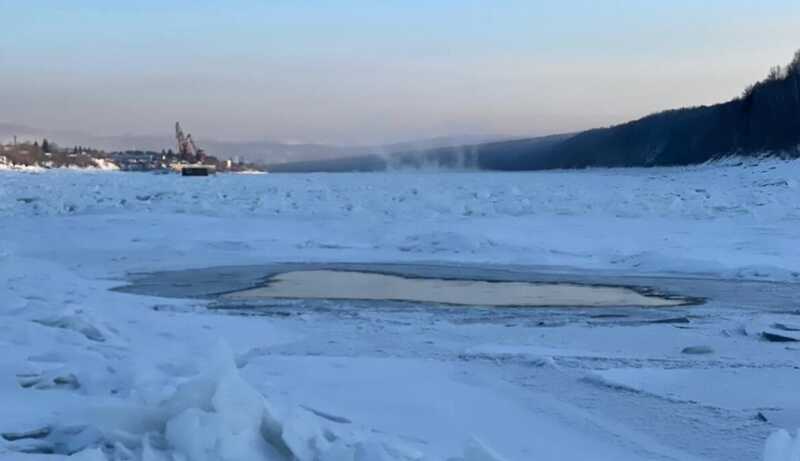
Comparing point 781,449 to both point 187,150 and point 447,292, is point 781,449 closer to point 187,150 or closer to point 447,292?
point 447,292

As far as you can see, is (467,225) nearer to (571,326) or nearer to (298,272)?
(298,272)

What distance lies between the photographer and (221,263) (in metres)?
13.8

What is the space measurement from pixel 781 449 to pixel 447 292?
22.8ft

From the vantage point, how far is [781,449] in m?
3.72

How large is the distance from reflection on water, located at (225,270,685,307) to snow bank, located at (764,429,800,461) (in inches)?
231

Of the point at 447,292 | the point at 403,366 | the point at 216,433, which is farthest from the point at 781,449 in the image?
the point at 447,292

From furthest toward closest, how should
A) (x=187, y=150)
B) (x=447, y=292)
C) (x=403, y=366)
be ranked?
(x=187, y=150)
(x=447, y=292)
(x=403, y=366)

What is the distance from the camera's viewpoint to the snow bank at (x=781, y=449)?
146 inches

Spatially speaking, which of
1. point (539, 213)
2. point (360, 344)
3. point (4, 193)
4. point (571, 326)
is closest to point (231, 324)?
point (360, 344)

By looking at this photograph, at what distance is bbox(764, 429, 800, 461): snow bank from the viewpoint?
370 cm

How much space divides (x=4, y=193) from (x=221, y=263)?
59.9 feet

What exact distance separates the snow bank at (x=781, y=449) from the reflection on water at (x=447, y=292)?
5868 mm

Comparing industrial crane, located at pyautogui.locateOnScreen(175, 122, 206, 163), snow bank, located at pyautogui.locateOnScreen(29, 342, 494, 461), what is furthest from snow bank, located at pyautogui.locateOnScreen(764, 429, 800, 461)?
industrial crane, located at pyautogui.locateOnScreen(175, 122, 206, 163)

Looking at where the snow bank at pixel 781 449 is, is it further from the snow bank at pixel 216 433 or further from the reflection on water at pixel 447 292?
the reflection on water at pixel 447 292
